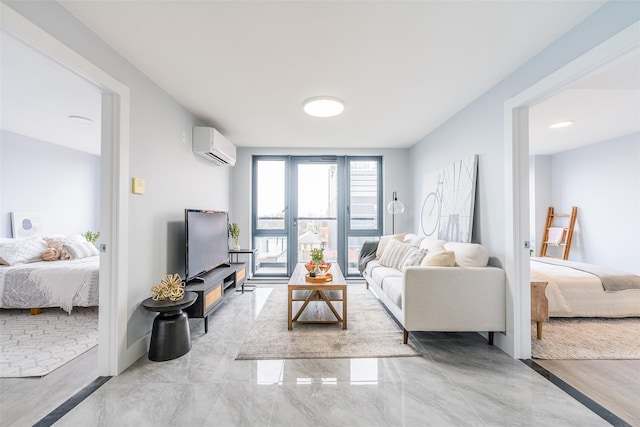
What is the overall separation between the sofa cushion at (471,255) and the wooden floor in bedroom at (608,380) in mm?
864

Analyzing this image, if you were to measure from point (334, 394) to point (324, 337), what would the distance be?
33.5 inches

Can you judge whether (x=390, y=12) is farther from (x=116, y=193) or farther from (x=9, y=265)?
(x=9, y=265)

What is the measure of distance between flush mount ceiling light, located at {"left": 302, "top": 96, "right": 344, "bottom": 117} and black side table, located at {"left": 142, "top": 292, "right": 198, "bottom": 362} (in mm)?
2208

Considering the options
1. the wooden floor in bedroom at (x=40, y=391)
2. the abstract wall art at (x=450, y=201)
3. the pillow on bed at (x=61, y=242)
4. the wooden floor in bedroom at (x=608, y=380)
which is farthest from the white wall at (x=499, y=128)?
the pillow on bed at (x=61, y=242)

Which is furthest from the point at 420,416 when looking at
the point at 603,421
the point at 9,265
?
the point at 9,265

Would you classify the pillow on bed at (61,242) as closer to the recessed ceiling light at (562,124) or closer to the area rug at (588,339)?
the area rug at (588,339)

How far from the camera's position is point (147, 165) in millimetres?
2396

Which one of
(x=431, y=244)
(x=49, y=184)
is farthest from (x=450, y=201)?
(x=49, y=184)

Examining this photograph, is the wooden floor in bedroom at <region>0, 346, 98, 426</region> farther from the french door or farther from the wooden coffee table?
the french door

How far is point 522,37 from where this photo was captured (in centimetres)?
185

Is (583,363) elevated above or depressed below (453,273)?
below

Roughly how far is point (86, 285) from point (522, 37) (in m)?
4.72

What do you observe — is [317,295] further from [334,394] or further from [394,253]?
[394,253]

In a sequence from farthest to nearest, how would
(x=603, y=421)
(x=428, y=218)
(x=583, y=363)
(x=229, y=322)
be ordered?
(x=428, y=218) < (x=229, y=322) < (x=583, y=363) < (x=603, y=421)
